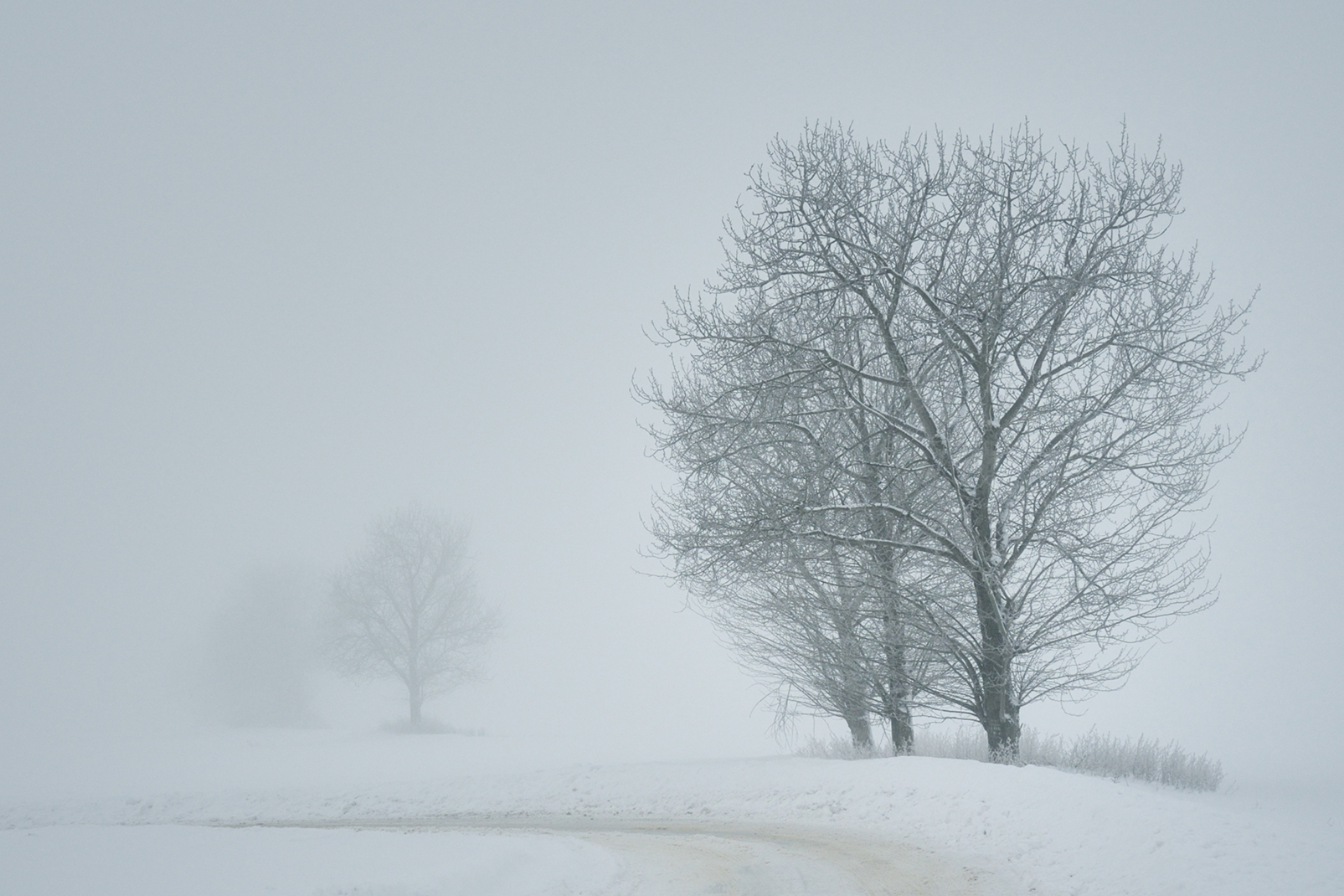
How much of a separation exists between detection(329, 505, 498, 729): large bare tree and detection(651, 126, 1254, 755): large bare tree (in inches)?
1236

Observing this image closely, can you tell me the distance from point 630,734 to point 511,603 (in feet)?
352

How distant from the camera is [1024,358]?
12.4 meters

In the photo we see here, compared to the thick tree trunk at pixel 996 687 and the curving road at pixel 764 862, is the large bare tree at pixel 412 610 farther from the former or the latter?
the thick tree trunk at pixel 996 687

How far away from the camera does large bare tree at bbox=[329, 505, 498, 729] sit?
39.1 meters

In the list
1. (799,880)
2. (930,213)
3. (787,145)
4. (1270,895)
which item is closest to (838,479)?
(930,213)

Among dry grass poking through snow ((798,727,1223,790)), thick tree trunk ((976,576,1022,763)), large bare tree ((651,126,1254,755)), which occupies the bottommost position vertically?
dry grass poking through snow ((798,727,1223,790))

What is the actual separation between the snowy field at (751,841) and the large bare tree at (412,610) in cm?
2422

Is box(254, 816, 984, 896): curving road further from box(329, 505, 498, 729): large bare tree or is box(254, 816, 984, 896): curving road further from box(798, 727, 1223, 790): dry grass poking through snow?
box(329, 505, 498, 729): large bare tree

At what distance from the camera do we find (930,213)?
12.0 meters

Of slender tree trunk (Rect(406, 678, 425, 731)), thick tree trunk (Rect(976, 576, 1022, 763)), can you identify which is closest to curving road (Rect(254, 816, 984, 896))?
thick tree trunk (Rect(976, 576, 1022, 763))

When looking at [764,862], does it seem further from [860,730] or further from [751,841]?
[860,730]

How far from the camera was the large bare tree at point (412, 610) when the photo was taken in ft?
128

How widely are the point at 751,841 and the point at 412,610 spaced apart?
33.2 m

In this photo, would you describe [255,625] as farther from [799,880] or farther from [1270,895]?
[1270,895]
